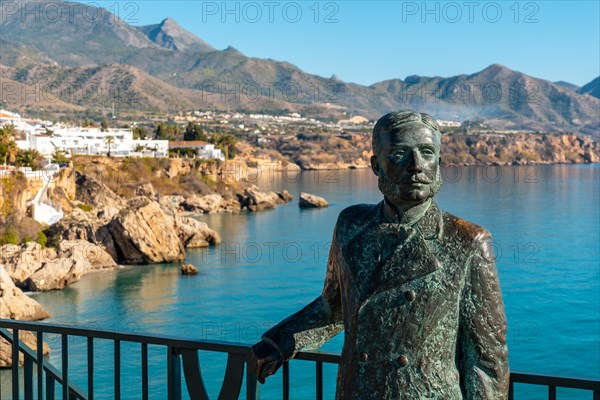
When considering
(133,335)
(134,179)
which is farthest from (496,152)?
(133,335)

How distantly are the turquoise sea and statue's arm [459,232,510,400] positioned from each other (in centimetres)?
1134

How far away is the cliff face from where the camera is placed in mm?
133500

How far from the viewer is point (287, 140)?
123688 mm

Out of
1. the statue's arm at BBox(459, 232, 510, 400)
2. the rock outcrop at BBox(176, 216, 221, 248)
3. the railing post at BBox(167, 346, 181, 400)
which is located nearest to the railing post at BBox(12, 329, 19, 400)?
the railing post at BBox(167, 346, 181, 400)

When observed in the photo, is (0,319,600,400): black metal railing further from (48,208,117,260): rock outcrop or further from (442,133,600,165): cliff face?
(442,133,600,165): cliff face

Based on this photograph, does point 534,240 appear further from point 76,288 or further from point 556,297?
point 76,288

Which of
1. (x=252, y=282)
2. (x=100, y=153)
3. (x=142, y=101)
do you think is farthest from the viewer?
(x=142, y=101)

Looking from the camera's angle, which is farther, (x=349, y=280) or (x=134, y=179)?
(x=134, y=179)

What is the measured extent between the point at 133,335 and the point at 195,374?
13.2 inches

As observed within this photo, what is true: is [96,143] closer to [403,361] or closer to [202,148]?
[202,148]

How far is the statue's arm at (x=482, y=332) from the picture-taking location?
2309 millimetres

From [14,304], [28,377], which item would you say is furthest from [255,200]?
[28,377]

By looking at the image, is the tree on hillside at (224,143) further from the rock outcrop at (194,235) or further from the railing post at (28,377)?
the railing post at (28,377)

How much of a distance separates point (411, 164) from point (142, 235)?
35203 mm
